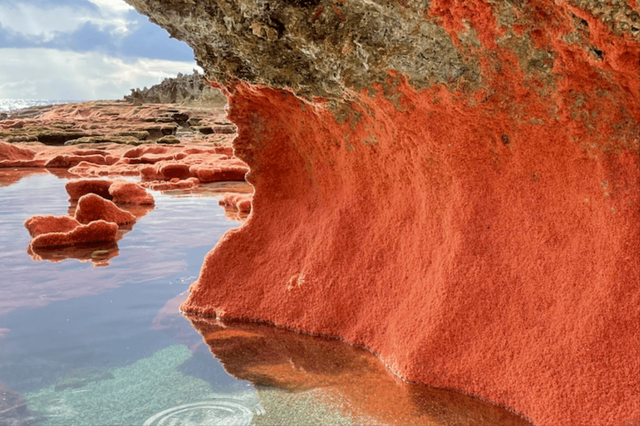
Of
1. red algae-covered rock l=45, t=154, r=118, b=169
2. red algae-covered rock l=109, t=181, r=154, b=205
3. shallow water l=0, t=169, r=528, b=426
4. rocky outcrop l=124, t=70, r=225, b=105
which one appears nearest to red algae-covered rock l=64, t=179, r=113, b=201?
red algae-covered rock l=109, t=181, r=154, b=205

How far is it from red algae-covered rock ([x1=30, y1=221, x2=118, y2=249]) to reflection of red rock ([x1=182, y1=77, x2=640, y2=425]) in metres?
3.10

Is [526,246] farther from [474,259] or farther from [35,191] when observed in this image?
[35,191]

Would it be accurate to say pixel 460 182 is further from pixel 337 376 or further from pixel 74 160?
pixel 74 160

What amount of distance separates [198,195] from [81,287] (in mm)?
5808

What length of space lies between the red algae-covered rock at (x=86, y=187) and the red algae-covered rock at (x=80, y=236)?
11.5 ft

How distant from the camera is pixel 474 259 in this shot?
320 cm

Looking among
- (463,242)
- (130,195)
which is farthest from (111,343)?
(130,195)

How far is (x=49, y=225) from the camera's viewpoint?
7.31 metres

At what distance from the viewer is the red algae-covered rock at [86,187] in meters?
10.5

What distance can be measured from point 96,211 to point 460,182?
19.6 ft

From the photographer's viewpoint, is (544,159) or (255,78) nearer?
(544,159)

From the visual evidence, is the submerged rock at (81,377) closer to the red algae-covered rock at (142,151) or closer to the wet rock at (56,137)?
the red algae-covered rock at (142,151)

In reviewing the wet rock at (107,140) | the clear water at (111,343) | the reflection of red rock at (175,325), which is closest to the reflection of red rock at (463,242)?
the reflection of red rock at (175,325)

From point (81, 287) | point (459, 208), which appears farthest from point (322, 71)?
point (81, 287)
